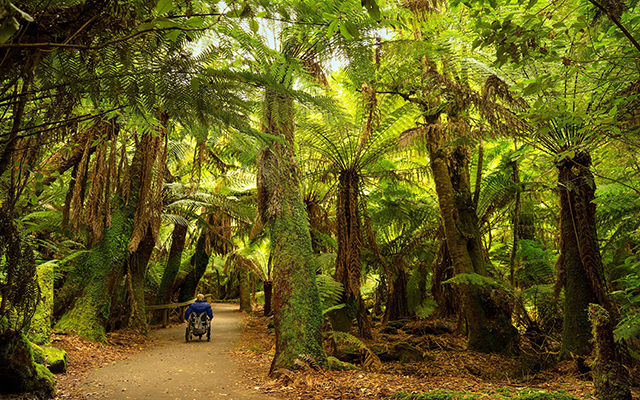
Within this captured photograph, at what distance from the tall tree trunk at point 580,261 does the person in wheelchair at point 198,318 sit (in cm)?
657

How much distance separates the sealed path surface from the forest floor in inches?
0.4

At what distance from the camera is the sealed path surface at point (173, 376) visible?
398cm

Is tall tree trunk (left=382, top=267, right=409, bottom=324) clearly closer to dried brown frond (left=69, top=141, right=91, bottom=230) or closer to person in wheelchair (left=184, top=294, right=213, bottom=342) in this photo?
person in wheelchair (left=184, top=294, right=213, bottom=342)

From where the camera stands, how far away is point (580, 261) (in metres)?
4.70

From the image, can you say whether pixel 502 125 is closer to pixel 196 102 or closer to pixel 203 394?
pixel 196 102

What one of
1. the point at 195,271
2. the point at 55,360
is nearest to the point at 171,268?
the point at 195,271

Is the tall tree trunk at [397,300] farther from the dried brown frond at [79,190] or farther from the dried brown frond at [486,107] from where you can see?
the dried brown frond at [79,190]

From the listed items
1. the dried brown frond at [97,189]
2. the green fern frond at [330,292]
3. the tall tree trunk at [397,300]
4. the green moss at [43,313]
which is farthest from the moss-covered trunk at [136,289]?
the tall tree trunk at [397,300]

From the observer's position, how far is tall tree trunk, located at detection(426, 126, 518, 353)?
5.73 meters

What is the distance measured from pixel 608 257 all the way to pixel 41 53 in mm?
10297

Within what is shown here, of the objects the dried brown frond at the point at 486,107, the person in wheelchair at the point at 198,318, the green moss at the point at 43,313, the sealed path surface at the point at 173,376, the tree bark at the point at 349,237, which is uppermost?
the dried brown frond at the point at 486,107

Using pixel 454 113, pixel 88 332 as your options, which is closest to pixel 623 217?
pixel 454 113

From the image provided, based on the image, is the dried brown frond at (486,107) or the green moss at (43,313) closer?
the dried brown frond at (486,107)

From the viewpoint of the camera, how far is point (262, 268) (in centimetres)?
1437
